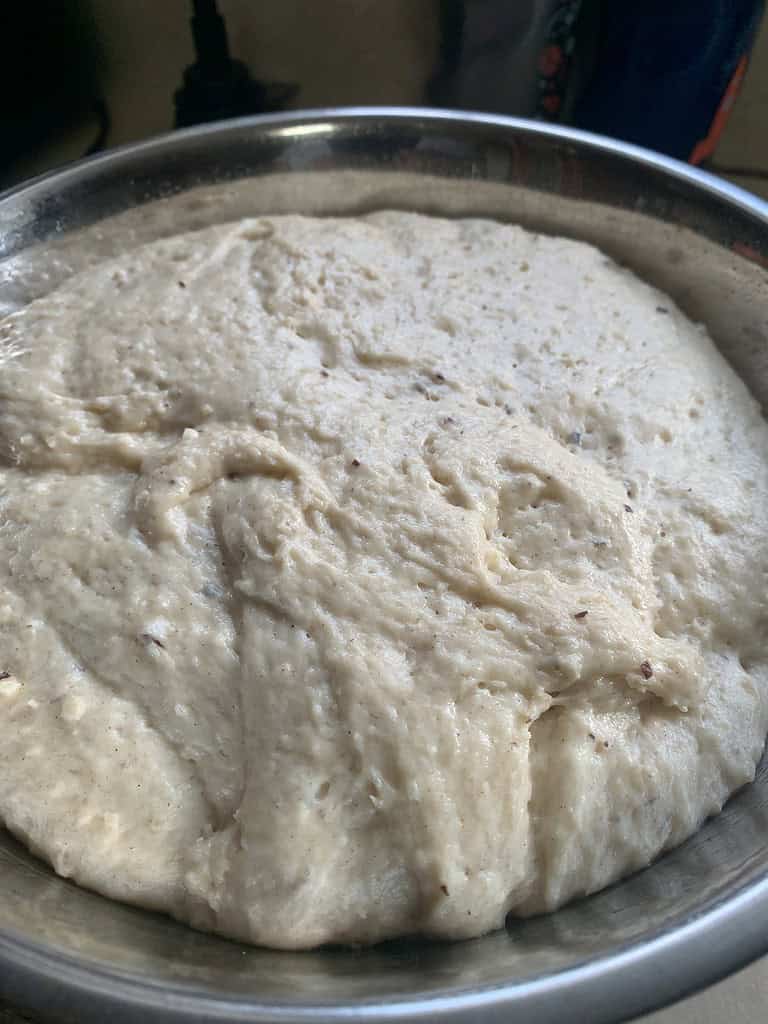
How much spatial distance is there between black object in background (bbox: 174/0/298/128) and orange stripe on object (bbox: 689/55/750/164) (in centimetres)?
86

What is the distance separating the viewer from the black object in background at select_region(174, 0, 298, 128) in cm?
151

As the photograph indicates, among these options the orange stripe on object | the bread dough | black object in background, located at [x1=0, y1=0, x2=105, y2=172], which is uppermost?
the orange stripe on object

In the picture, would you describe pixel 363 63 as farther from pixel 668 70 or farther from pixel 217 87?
pixel 668 70

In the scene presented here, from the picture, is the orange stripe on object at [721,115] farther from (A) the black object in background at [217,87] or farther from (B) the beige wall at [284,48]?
(A) the black object in background at [217,87]

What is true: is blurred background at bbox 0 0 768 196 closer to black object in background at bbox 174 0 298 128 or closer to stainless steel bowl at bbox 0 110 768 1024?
black object in background at bbox 174 0 298 128

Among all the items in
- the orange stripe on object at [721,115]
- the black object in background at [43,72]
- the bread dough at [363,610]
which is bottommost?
the bread dough at [363,610]

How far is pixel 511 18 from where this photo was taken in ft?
4.81

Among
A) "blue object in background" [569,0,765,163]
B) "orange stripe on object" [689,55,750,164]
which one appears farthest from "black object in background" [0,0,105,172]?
"orange stripe on object" [689,55,750,164]

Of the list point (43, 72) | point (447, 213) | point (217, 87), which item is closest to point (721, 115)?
point (447, 213)

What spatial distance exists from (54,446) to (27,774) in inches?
16.0

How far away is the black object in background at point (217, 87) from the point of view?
1.51 m

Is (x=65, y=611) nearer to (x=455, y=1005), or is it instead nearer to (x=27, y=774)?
(x=27, y=774)

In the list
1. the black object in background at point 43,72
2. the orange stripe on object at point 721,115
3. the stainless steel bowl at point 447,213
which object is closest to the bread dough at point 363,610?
the stainless steel bowl at point 447,213

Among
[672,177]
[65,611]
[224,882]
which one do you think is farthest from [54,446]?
[672,177]
